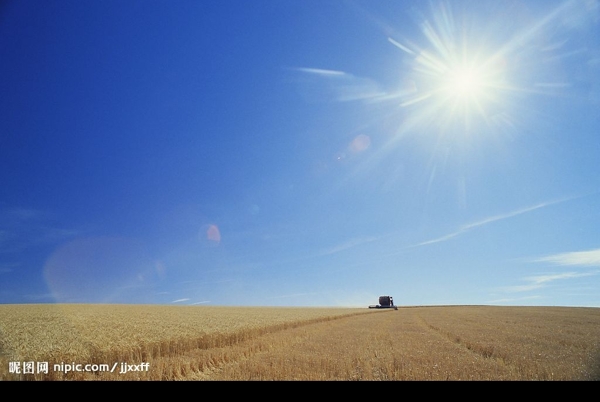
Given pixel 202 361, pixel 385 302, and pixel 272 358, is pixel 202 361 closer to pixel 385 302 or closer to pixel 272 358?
pixel 272 358

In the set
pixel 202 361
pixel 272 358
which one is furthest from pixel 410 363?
pixel 202 361

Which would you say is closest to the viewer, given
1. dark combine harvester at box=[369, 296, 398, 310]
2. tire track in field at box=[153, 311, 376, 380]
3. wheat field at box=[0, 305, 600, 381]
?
wheat field at box=[0, 305, 600, 381]

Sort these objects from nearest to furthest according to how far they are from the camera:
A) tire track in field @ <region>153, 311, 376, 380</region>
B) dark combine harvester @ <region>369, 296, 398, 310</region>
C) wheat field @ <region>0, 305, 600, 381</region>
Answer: wheat field @ <region>0, 305, 600, 381</region>
tire track in field @ <region>153, 311, 376, 380</region>
dark combine harvester @ <region>369, 296, 398, 310</region>

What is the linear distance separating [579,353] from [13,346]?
2528 centimetres

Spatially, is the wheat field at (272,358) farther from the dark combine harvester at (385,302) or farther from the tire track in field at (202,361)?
the dark combine harvester at (385,302)

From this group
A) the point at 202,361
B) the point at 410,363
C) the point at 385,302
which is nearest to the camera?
the point at 410,363

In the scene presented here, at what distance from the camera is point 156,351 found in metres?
15.2

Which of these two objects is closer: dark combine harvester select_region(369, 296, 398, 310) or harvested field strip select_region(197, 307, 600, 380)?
harvested field strip select_region(197, 307, 600, 380)

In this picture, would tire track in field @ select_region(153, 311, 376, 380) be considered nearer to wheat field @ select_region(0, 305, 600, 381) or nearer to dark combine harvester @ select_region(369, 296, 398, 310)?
wheat field @ select_region(0, 305, 600, 381)

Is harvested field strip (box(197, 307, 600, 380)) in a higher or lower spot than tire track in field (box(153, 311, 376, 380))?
lower

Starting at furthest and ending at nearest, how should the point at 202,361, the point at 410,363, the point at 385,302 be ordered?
the point at 385,302 < the point at 202,361 < the point at 410,363

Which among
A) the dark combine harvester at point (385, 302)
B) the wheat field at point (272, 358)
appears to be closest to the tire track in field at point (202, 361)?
the wheat field at point (272, 358)

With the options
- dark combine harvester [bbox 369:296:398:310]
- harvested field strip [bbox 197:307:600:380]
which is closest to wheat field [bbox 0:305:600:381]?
harvested field strip [bbox 197:307:600:380]
